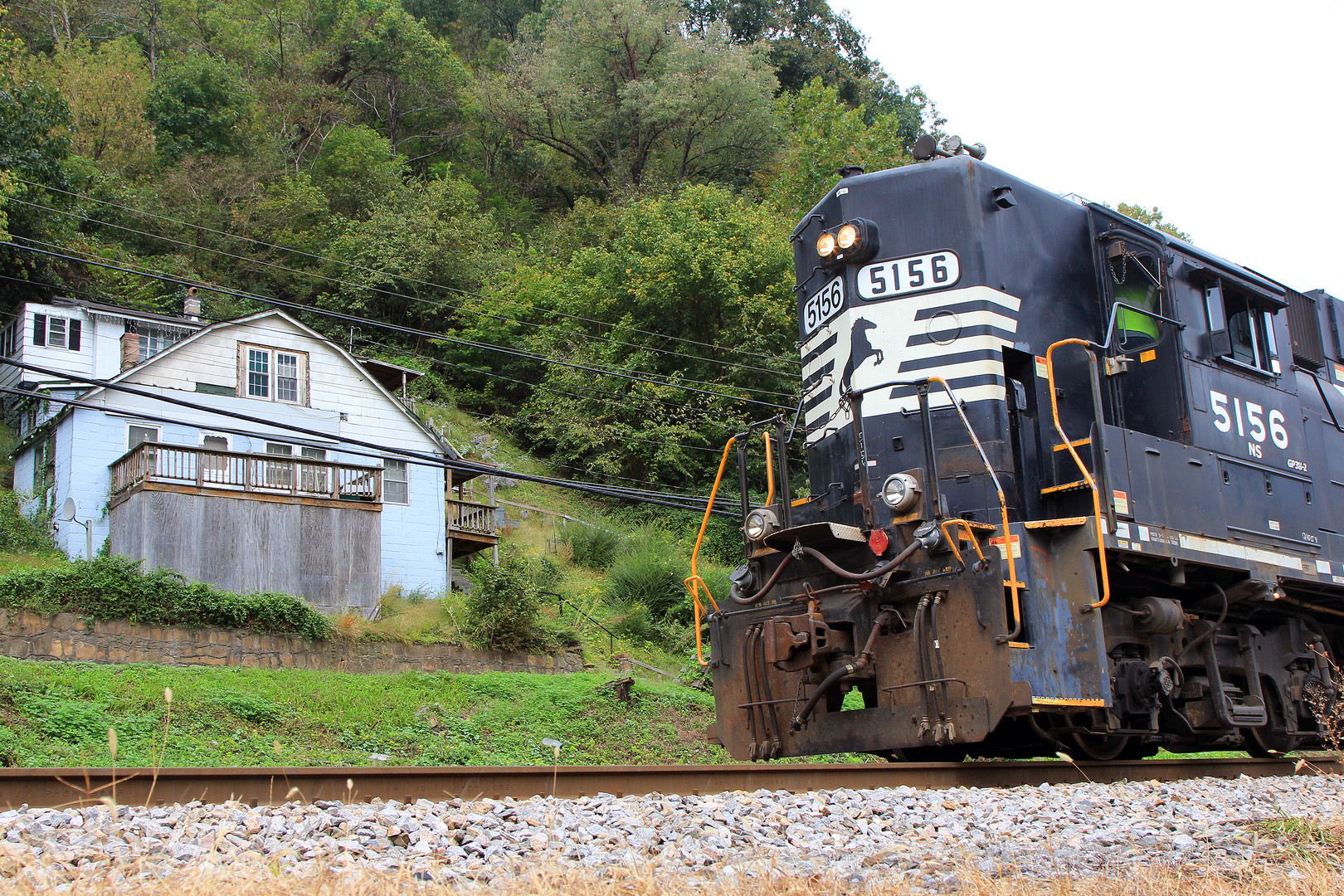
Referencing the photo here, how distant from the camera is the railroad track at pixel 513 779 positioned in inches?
167

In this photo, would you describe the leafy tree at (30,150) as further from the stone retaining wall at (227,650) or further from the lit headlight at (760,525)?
the lit headlight at (760,525)

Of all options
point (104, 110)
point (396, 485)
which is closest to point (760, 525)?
point (396, 485)

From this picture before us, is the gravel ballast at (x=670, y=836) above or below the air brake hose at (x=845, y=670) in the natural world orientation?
→ below

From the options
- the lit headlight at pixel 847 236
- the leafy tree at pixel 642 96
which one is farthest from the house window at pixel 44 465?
the leafy tree at pixel 642 96

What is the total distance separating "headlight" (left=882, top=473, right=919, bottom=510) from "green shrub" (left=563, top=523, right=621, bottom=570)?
799 inches

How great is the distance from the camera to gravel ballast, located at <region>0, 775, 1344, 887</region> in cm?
353

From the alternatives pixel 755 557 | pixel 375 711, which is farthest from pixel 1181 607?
pixel 375 711

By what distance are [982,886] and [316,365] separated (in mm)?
23949

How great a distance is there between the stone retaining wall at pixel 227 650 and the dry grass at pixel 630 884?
1400 centimetres

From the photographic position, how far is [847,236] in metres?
7.99

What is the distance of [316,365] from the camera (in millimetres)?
25141

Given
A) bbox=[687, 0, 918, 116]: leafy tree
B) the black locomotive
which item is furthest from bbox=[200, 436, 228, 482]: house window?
bbox=[687, 0, 918, 116]: leafy tree

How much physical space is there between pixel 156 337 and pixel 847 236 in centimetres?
2649

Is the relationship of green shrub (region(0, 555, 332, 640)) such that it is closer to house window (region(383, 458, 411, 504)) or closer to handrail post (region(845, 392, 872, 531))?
house window (region(383, 458, 411, 504))
